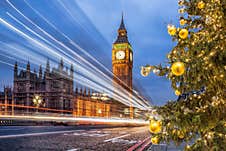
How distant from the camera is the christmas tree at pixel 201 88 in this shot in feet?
9.09

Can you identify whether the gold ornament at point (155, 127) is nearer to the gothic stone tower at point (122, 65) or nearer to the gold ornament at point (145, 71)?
the gold ornament at point (145, 71)

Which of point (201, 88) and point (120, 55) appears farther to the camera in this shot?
point (120, 55)

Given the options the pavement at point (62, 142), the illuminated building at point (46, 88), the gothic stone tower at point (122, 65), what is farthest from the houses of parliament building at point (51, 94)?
the pavement at point (62, 142)

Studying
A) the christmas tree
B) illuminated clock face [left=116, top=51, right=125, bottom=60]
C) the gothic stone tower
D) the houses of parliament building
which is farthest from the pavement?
illuminated clock face [left=116, top=51, right=125, bottom=60]

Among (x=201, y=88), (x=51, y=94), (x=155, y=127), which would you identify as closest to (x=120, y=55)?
(x=51, y=94)

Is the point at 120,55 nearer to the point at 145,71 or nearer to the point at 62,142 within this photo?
the point at 62,142

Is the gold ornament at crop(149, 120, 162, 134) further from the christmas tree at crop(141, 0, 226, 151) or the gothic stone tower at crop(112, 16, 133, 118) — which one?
the gothic stone tower at crop(112, 16, 133, 118)

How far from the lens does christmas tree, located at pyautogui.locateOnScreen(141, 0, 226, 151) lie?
2.77 metres

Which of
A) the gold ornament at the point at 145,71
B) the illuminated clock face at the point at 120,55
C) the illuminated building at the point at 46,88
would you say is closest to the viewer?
the gold ornament at the point at 145,71

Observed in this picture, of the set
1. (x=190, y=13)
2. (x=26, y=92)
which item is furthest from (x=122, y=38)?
(x=190, y=13)

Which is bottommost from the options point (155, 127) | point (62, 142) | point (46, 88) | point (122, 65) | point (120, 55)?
point (62, 142)

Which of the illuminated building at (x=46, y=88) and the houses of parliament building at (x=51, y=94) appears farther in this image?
the illuminated building at (x=46, y=88)

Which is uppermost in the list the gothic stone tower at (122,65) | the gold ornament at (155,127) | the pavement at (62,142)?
the gothic stone tower at (122,65)

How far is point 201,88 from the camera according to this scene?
342 cm
